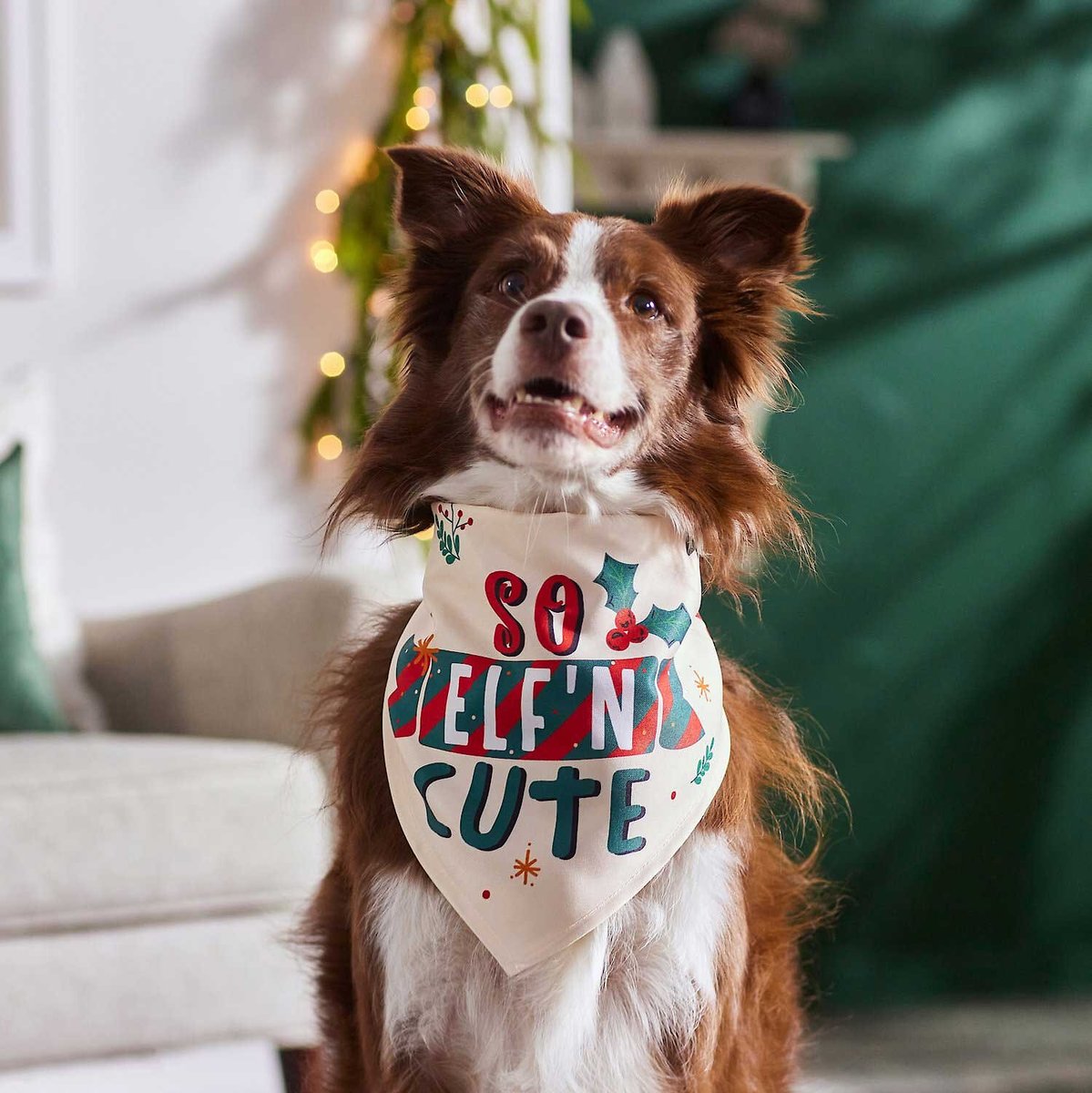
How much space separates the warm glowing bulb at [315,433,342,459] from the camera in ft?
9.38

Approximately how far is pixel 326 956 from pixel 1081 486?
8.63 feet

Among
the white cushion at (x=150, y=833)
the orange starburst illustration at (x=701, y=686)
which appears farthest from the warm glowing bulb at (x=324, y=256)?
the orange starburst illustration at (x=701, y=686)

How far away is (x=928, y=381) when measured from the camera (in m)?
3.27

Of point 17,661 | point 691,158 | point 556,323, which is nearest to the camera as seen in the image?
A: point 556,323

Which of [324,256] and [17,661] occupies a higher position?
[324,256]

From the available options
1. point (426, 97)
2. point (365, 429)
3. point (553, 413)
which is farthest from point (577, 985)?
point (426, 97)

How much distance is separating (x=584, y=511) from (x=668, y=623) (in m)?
0.13

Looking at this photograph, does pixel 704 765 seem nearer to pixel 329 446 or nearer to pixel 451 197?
pixel 451 197

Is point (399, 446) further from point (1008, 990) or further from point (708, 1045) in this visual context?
point (1008, 990)

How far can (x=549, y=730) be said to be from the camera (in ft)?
3.75

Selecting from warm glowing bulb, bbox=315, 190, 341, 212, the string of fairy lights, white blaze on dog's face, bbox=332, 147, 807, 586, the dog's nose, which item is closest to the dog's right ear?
white blaze on dog's face, bbox=332, 147, 807, 586

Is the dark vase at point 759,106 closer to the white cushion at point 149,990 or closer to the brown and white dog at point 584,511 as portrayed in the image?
the brown and white dog at point 584,511

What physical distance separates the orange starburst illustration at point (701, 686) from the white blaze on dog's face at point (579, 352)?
0.42 ft

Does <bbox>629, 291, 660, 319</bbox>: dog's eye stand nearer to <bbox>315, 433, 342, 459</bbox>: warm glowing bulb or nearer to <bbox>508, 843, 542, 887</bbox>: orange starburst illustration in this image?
<bbox>508, 843, 542, 887</bbox>: orange starburst illustration
